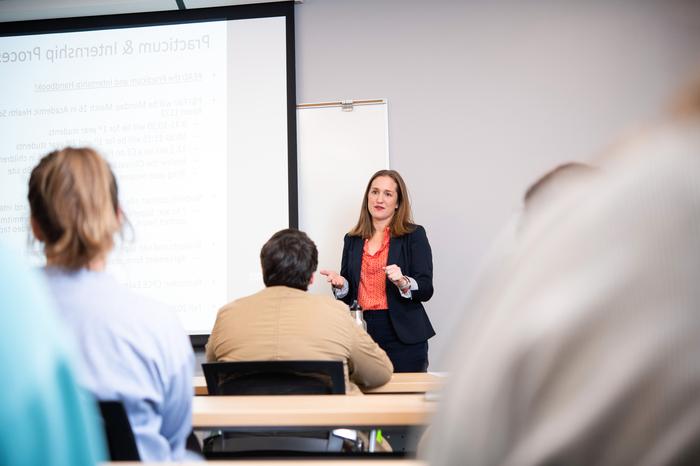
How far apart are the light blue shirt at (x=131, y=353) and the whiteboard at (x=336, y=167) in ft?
9.16

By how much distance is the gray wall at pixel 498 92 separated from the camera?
13.6 ft

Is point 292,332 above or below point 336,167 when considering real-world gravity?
below

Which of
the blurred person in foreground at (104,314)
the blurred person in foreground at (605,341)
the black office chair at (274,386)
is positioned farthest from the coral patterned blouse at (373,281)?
the blurred person in foreground at (605,341)

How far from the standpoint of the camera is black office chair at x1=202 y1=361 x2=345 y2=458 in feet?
5.78

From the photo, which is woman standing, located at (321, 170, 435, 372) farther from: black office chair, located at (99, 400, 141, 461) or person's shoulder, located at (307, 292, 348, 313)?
black office chair, located at (99, 400, 141, 461)

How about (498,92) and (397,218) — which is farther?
(498,92)

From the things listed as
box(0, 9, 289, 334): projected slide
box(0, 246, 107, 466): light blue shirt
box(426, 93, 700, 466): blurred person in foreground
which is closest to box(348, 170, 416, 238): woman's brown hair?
box(0, 9, 289, 334): projected slide

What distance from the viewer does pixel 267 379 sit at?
72.6 inches

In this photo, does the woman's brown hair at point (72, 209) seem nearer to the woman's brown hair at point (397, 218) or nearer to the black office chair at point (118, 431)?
the black office chair at point (118, 431)

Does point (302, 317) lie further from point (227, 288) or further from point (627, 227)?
point (227, 288)

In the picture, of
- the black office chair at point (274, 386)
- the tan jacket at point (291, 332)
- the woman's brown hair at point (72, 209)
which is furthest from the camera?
the tan jacket at point (291, 332)

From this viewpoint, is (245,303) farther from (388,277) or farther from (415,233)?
(415,233)

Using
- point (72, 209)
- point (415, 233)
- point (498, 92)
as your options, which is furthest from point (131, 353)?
point (498, 92)

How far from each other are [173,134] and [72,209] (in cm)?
302
